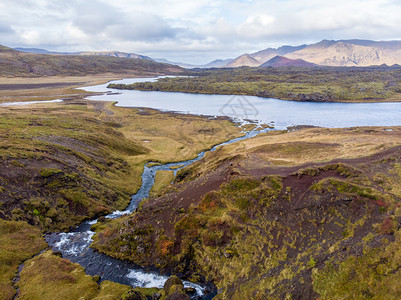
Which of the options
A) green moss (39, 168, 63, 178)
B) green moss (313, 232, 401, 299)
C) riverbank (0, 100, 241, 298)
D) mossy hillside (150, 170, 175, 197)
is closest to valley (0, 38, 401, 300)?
green moss (313, 232, 401, 299)

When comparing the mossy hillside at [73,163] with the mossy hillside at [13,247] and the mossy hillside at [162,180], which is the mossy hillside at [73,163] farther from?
the mossy hillside at [162,180]

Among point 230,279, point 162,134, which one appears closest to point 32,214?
point 230,279

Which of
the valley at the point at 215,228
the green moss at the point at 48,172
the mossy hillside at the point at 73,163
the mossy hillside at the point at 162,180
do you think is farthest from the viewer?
the mossy hillside at the point at 162,180

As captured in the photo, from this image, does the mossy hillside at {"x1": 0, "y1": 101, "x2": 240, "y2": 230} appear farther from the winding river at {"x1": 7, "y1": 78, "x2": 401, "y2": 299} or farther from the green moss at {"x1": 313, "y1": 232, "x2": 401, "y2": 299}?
the green moss at {"x1": 313, "y1": 232, "x2": 401, "y2": 299}

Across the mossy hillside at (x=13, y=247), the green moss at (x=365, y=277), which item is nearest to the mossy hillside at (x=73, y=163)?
the mossy hillside at (x=13, y=247)

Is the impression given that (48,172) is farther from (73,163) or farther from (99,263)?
(99,263)

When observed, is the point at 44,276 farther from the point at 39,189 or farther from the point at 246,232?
the point at 246,232
